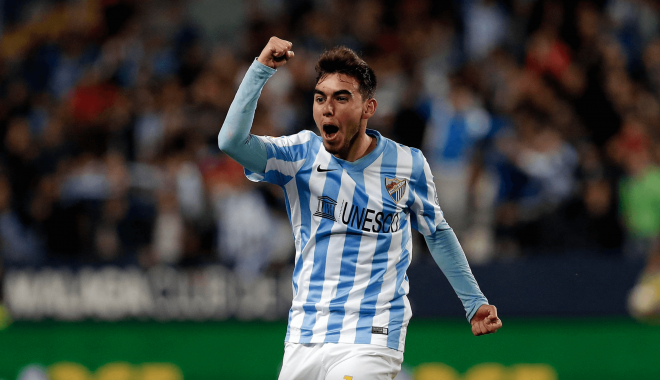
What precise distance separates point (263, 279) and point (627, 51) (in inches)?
220

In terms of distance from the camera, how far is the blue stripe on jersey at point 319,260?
445 cm

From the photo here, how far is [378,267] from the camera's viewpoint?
4520 mm

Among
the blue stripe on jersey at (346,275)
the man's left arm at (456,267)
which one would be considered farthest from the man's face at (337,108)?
the man's left arm at (456,267)

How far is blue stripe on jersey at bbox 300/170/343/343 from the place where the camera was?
14.6ft

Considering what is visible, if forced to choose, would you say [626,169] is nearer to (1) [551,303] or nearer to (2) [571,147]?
(2) [571,147]

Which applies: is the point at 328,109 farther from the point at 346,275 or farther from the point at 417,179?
the point at 346,275

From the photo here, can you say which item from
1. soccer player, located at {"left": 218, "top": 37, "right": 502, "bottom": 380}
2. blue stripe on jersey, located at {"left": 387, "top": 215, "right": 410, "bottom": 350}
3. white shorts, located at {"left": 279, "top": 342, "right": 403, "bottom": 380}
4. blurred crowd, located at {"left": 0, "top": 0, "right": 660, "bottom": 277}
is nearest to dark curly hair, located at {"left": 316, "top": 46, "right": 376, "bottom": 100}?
soccer player, located at {"left": 218, "top": 37, "right": 502, "bottom": 380}

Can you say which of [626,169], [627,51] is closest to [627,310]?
[626,169]

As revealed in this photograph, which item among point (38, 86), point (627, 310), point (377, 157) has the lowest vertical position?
point (627, 310)

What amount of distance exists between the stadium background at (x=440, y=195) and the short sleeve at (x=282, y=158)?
5011mm

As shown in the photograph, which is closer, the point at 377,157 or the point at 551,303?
the point at 377,157

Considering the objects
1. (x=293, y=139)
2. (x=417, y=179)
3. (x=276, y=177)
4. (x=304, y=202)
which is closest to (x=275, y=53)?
(x=293, y=139)

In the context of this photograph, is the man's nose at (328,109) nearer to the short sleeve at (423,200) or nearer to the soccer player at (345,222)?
the soccer player at (345,222)

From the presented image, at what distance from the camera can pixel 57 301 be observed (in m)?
10.1
